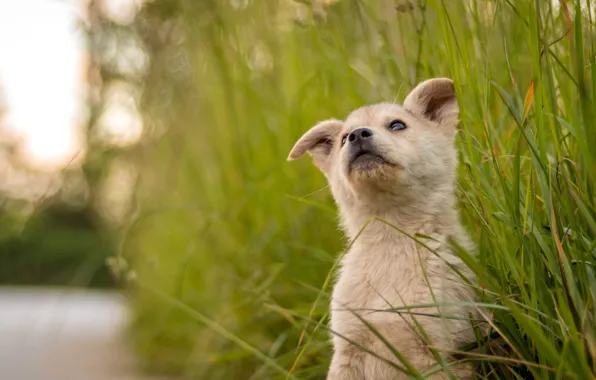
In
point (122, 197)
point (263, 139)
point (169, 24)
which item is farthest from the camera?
point (122, 197)

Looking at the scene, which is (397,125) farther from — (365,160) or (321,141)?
(321,141)

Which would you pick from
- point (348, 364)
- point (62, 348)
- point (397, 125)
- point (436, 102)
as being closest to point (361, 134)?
point (397, 125)

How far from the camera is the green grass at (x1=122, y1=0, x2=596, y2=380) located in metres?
1.45

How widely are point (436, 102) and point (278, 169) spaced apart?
43.5 inches

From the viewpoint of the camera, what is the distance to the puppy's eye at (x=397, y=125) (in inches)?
83.8

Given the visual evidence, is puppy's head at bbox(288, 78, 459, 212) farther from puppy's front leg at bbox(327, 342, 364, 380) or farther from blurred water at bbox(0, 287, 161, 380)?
blurred water at bbox(0, 287, 161, 380)

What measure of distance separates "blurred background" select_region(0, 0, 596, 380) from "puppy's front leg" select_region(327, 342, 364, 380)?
143 mm

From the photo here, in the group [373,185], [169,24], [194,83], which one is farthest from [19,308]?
[373,185]

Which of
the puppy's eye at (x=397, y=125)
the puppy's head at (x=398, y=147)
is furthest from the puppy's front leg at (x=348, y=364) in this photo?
the puppy's eye at (x=397, y=125)

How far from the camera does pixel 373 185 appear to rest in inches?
79.4

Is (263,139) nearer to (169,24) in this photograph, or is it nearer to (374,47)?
(374,47)

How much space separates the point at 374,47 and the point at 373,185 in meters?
1.07

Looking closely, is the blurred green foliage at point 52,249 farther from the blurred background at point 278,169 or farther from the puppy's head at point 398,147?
the puppy's head at point 398,147

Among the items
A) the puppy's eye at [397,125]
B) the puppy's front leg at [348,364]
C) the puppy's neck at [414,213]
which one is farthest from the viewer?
the puppy's eye at [397,125]
